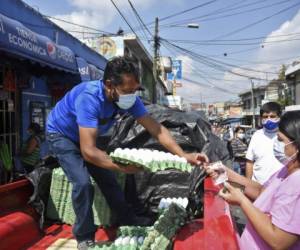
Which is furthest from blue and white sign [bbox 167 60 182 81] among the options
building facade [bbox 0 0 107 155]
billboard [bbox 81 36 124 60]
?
building facade [bbox 0 0 107 155]

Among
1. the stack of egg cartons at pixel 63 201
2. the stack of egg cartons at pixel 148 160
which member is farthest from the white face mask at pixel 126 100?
the stack of egg cartons at pixel 63 201

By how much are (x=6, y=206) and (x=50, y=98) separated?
8.04 metres

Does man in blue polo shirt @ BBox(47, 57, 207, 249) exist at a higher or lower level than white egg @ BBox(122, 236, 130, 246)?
higher

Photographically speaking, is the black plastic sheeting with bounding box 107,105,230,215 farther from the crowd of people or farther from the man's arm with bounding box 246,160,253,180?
the man's arm with bounding box 246,160,253,180

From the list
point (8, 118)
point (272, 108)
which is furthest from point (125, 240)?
point (8, 118)

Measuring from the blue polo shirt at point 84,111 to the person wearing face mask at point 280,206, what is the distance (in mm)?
1195

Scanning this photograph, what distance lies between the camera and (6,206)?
11.6 feet

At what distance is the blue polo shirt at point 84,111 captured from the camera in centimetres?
299

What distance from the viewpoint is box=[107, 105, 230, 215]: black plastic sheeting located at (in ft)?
14.3

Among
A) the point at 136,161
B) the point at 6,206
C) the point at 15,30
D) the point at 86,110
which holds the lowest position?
the point at 6,206

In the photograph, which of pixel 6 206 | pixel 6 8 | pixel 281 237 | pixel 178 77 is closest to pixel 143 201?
pixel 6 206

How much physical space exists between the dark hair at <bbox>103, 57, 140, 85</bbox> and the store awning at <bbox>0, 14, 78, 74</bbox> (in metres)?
3.70

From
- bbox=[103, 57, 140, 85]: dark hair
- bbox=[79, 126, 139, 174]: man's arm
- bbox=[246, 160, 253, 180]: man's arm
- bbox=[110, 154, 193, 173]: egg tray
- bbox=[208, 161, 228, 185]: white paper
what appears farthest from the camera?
bbox=[246, 160, 253, 180]: man's arm

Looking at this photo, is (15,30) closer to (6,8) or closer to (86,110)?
(6,8)
